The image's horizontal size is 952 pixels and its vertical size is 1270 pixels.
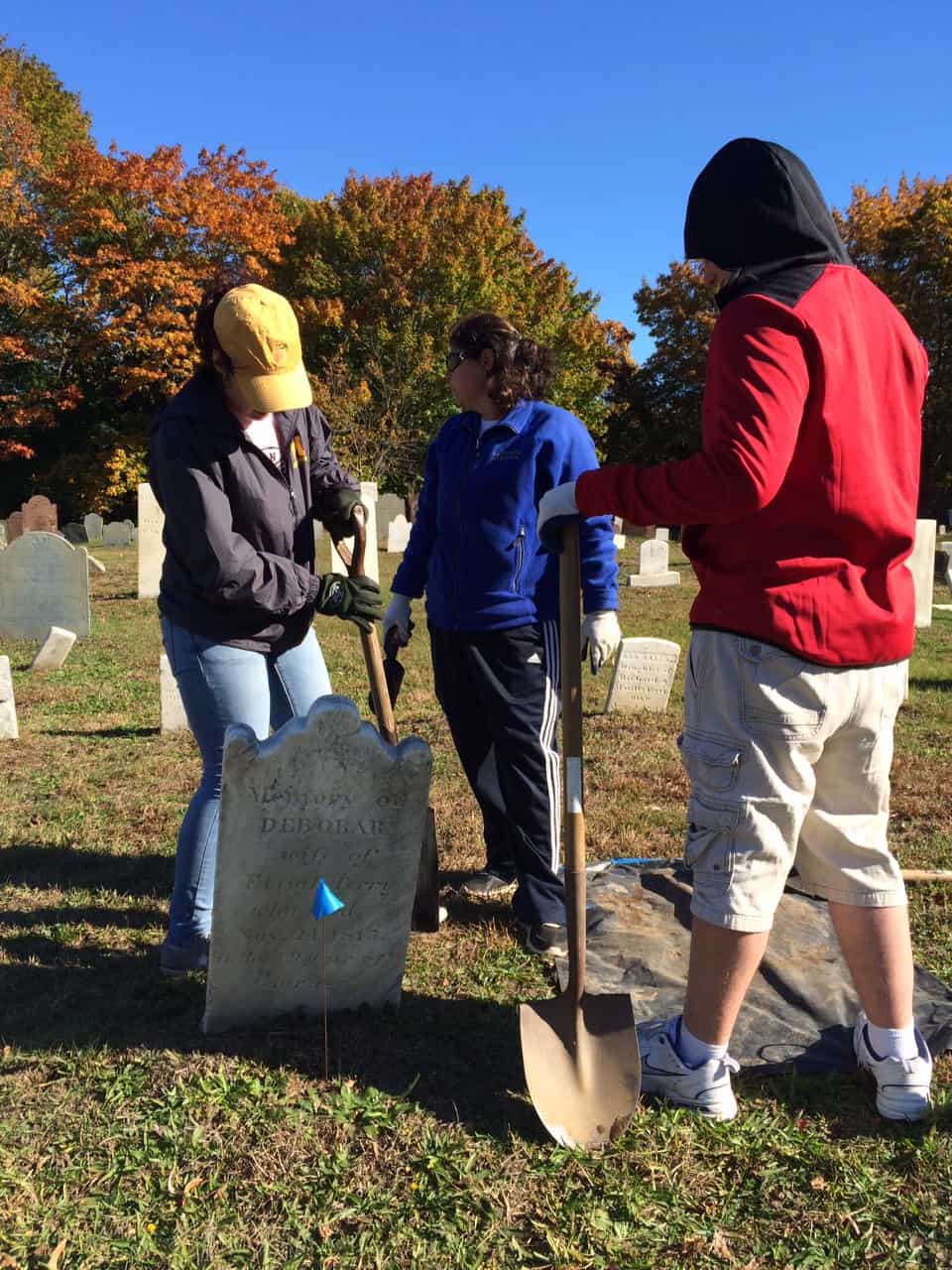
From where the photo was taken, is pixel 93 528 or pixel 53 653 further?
pixel 93 528

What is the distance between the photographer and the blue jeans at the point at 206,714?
2.97 m

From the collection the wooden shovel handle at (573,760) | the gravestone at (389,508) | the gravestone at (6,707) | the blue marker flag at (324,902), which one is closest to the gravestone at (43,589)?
the gravestone at (6,707)

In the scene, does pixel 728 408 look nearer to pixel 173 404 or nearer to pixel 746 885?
pixel 746 885

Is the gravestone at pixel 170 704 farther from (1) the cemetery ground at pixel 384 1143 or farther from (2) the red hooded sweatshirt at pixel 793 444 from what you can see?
(2) the red hooded sweatshirt at pixel 793 444

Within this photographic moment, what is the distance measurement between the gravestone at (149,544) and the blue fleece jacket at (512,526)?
8.85 metres

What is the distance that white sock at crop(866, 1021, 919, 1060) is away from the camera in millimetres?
2453

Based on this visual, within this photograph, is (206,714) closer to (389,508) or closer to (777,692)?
(777,692)

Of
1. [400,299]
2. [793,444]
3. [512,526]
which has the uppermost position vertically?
[400,299]

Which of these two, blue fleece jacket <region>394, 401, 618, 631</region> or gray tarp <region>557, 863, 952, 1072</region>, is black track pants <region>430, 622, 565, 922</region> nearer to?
blue fleece jacket <region>394, 401, 618, 631</region>

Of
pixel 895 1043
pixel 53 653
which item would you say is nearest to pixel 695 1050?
pixel 895 1043

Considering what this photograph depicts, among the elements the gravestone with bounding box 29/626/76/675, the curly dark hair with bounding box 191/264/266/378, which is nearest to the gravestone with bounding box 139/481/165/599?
the gravestone with bounding box 29/626/76/675

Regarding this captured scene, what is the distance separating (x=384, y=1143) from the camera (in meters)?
2.38

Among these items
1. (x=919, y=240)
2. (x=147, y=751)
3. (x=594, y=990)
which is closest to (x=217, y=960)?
(x=594, y=990)

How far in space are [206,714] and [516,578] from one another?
3.61ft
